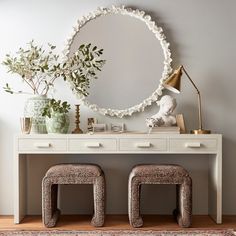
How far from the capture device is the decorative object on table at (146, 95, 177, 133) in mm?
3869

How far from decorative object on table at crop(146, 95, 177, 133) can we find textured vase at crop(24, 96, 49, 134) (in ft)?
2.90

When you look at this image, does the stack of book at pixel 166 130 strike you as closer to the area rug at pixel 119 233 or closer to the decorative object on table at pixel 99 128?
the decorative object on table at pixel 99 128

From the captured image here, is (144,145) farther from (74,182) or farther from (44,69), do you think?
(44,69)

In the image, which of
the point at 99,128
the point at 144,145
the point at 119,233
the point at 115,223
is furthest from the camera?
the point at 99,128

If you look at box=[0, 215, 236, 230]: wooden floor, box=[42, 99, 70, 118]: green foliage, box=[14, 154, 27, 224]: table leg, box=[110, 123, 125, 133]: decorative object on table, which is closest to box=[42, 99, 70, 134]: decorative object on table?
box=[42, 99, 70, 118]: green foliage

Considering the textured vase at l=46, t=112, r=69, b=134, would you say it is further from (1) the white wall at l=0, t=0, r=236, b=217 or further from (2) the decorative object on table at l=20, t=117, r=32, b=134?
(1) the white wall at l=0, t=0, r=236, b=217

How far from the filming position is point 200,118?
3.93 m

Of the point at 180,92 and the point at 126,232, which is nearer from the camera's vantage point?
the point at 126,232

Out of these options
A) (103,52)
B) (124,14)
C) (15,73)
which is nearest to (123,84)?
(103,52)

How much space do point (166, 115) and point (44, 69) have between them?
1.11 metres

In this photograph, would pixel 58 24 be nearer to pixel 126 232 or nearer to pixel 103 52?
pixel 103 52

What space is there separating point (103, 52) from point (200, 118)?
1.01 meters

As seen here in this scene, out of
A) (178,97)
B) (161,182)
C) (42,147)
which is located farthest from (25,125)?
(178,97)

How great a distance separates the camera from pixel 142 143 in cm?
371
